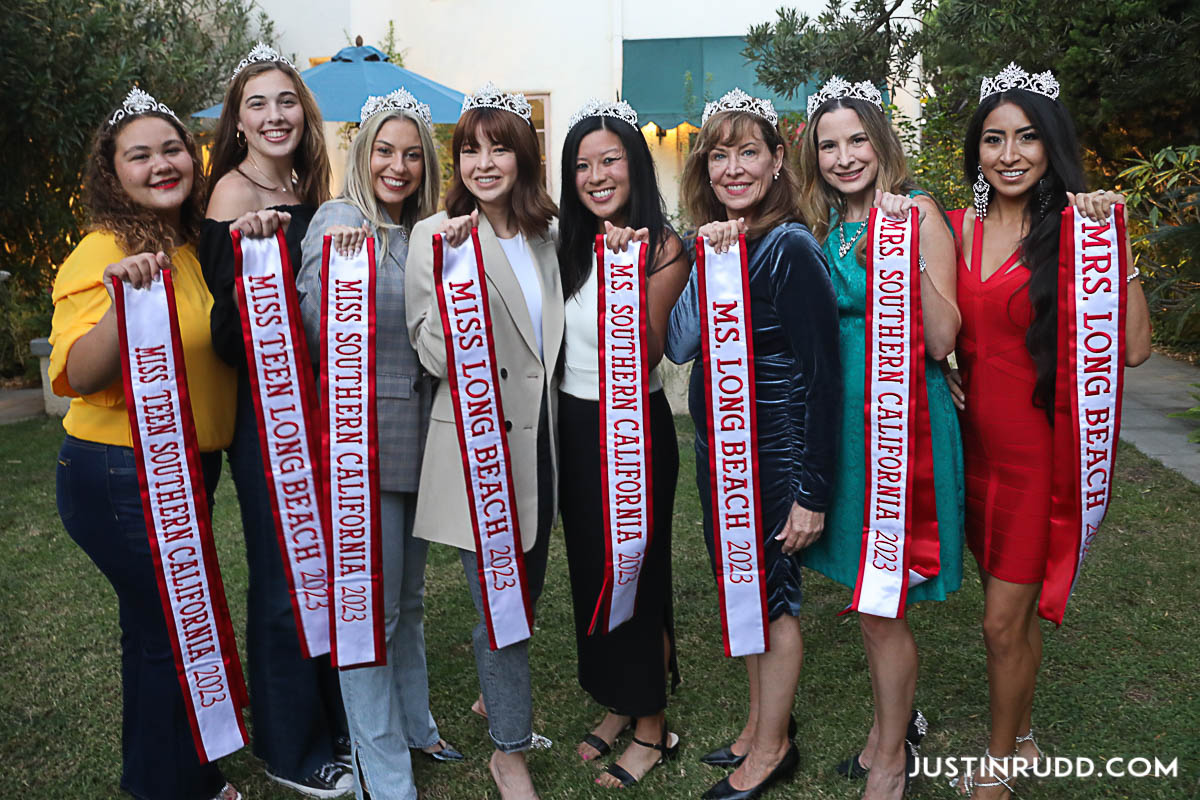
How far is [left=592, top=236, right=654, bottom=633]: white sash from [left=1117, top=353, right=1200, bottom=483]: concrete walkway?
4171mm

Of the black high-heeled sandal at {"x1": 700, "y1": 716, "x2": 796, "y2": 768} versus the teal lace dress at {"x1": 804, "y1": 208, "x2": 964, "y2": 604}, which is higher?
the teal lace dress at {"x1": 804, "y1": 208, "x2": 964, "y2": 604}

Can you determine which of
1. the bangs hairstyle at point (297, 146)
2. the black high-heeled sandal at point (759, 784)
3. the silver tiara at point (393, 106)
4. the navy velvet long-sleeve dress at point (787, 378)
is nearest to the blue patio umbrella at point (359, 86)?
the bangs hairstyle at point (297, 146)

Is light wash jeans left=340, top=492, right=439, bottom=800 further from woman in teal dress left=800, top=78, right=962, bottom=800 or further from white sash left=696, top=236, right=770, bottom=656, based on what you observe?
woman in teal dress left=800, top=78, right=962, bottom=800

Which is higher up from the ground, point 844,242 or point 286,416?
point 844,242

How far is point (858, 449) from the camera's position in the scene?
2355 millimetres

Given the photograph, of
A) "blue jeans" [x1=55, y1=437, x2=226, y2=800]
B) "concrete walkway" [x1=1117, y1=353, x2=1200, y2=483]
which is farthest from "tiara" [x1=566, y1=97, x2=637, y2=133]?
"concrete walkway" [x1=1117, y1=353, x2=1200, y2=483]

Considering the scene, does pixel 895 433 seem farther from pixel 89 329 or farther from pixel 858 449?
pixel 89 329

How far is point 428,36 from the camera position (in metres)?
10.2

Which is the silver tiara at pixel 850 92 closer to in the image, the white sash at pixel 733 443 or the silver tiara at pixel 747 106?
the silver tiara at pixel 747 106

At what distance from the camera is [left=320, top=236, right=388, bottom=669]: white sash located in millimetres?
2258

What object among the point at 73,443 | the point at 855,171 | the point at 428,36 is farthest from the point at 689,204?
the point at 428,36

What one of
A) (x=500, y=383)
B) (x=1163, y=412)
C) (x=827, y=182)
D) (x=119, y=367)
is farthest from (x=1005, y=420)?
(x=1163, y=412)

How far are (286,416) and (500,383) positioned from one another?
20.2 inches

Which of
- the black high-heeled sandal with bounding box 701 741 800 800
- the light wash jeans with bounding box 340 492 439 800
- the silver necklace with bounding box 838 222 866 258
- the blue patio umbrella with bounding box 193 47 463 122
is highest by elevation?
the blue patio umbrella with bounding box 193 47 463 122
